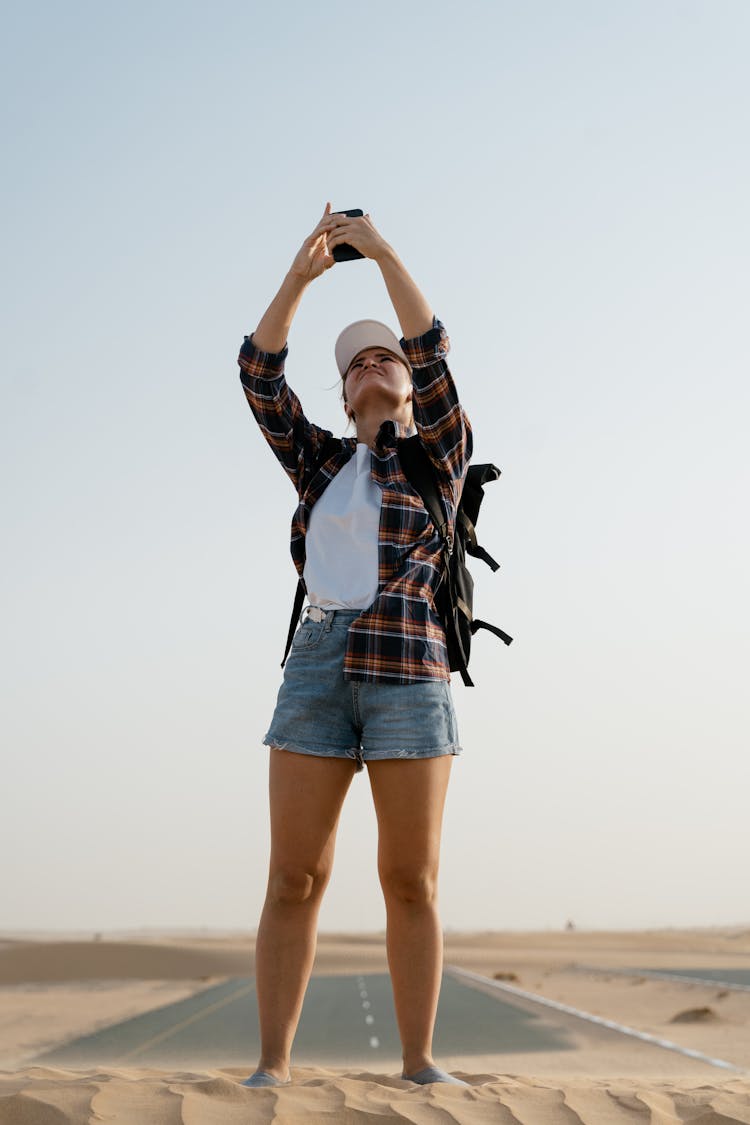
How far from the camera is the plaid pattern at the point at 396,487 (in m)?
4.13

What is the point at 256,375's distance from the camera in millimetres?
4555

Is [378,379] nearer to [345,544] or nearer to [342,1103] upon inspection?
[345,544]

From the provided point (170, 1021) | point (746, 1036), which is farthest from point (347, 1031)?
point (746, 1036)

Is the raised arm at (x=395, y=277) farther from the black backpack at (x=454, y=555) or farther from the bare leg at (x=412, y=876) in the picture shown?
the bare leg at (x=412, y=876)

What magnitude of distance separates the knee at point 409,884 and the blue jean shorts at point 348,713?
1.24ft

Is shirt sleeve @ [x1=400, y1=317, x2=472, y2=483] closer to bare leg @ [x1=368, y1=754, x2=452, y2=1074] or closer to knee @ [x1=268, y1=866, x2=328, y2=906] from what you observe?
bare leg @ [x1=368, y1=754, x2=452, y2=1074]

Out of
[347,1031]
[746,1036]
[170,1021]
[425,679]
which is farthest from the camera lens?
[170,1021]

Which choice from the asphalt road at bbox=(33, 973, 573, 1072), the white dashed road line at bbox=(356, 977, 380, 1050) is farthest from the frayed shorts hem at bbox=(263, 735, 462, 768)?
the white dashed road line at bbox=(356, 977, 380, 1050)

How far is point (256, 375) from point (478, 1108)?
2.57 m

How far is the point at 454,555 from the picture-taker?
4449mm

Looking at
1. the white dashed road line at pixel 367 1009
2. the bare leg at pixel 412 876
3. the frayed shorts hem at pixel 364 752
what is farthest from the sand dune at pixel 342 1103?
the white dashed road line at pixel 367 1009

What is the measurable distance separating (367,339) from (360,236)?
446 millimetres

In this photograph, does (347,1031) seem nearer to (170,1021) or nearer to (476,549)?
(170,1021)

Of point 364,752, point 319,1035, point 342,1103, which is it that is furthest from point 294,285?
point 319,1035
